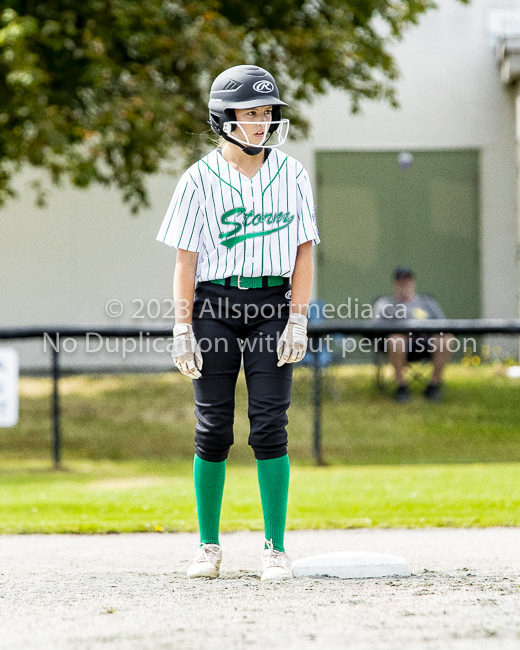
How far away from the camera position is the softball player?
3.82 metres

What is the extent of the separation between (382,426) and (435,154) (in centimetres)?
902

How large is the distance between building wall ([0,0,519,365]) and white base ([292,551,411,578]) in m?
12.8

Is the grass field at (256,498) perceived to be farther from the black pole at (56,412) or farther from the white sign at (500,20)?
the white sign at (500,20)

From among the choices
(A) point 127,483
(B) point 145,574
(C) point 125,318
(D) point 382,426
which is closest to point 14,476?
(A) point 127,483

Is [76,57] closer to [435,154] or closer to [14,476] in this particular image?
[14,476]

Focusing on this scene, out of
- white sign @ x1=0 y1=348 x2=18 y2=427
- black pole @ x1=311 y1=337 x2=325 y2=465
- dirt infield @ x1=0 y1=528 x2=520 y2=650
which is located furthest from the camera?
black pole @ x1=311 y1=337 x2=325 y2=465

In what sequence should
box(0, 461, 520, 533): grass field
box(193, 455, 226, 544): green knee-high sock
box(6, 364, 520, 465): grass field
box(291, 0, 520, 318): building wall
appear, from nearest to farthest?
box(193, 455, 226, 544): green knee-high sock < box(0, 461, 520, 533): grass field < box(6, 364, 520, 465): grass field < box(291, 0, 520, 318): building wall

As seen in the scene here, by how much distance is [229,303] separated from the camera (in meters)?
3.82

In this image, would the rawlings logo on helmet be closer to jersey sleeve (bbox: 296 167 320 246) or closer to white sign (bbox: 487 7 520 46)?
jersey sleeve (bbox: 296 167 320 246)

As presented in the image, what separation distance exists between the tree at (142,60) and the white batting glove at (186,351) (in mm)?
6550

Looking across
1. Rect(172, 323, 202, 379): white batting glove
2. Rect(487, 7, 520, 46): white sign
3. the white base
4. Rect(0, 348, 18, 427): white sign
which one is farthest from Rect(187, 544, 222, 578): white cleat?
Rect(487, 7, 520, 46): white sign

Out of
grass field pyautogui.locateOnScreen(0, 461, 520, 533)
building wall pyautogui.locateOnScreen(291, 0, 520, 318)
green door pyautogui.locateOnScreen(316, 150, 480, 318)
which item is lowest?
grass field pyautogui.locateOnScreen(0, 461, 520, 533)

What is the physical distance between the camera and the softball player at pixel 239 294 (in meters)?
3.82

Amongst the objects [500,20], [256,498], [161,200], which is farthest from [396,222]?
[256,498]
